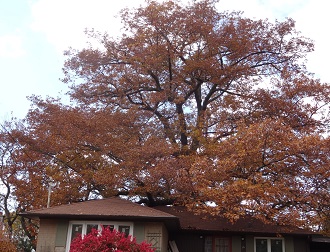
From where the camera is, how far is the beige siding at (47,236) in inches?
602

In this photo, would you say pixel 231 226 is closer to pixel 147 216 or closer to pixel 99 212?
pixel 147 216

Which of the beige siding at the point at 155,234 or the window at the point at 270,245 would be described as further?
the window at the point at 270,245

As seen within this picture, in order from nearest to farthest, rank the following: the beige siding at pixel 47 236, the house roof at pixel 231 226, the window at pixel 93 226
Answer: the beige siding at pixel 47 236 → the window at pixel 93 226 → the house roof at pixel 231 226

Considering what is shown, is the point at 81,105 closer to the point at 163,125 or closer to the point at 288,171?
the point at 163,125

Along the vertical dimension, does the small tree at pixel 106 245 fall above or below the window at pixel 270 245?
below

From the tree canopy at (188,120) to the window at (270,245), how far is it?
2.56 m

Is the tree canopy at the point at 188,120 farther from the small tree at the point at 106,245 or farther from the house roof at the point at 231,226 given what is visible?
the small tree at the point at 106,245

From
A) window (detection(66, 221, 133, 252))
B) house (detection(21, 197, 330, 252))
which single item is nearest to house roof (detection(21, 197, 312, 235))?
house (detection(21, 197, 330, 252))

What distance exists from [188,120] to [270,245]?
8.99 meters

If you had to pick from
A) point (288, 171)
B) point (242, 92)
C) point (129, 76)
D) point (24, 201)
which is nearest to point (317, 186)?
point (288, 171)

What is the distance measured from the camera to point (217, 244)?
18766mm

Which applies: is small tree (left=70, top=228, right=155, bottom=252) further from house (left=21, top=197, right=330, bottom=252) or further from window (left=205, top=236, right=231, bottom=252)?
window (left=205, top=236, right=231, bottom=252)

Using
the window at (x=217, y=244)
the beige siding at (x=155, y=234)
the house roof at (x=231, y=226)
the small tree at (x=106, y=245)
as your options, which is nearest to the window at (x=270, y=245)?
the house roof at (x=231, y=226)

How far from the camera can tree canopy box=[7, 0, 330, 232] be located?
1650 cm
